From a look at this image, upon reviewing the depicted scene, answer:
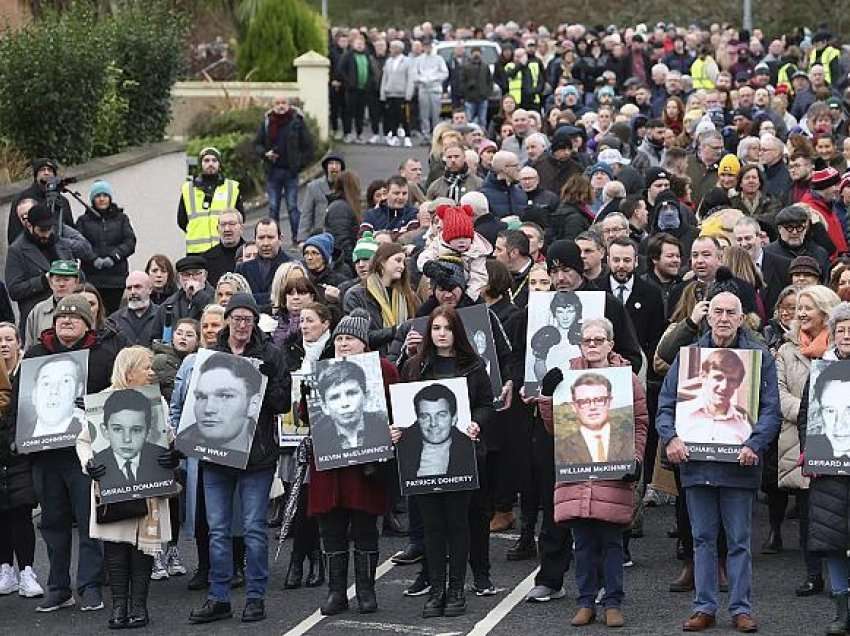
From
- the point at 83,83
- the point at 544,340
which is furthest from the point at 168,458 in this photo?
the point at 83,83

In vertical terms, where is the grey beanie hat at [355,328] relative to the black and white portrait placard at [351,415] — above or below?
above

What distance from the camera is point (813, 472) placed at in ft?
37.5

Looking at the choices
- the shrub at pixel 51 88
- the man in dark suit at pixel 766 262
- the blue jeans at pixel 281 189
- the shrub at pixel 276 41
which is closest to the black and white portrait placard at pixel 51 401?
the man in dark suit at pixel 766 262

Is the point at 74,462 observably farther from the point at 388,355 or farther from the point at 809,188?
the point at 809,188

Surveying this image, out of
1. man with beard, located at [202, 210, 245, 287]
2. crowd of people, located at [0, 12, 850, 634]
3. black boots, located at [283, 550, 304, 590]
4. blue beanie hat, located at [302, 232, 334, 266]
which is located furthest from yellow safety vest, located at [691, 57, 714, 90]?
black boots, located at [283, 550, 304, 590]

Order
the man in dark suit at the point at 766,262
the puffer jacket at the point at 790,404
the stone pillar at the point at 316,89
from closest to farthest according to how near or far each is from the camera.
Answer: the puffer jacket at the point at 790,404 → the man in dark suit at the point at 766,262 → the stone pillar at the point at 316,89

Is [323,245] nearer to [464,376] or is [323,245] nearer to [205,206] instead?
[205,206]

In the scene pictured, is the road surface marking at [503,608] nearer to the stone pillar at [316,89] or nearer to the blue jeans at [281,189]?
the blue jeans at [281,189]

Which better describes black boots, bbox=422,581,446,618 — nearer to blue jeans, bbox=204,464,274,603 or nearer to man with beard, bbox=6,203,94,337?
blue jeans, bbox=204,464,274,603

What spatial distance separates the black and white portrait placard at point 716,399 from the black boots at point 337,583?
214 centimetres

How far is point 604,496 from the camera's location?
38.2 feet

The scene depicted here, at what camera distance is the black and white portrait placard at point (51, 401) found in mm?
12391

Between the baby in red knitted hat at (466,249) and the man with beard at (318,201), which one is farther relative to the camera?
the man with beard at (318,201)

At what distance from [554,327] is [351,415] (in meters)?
1.59
